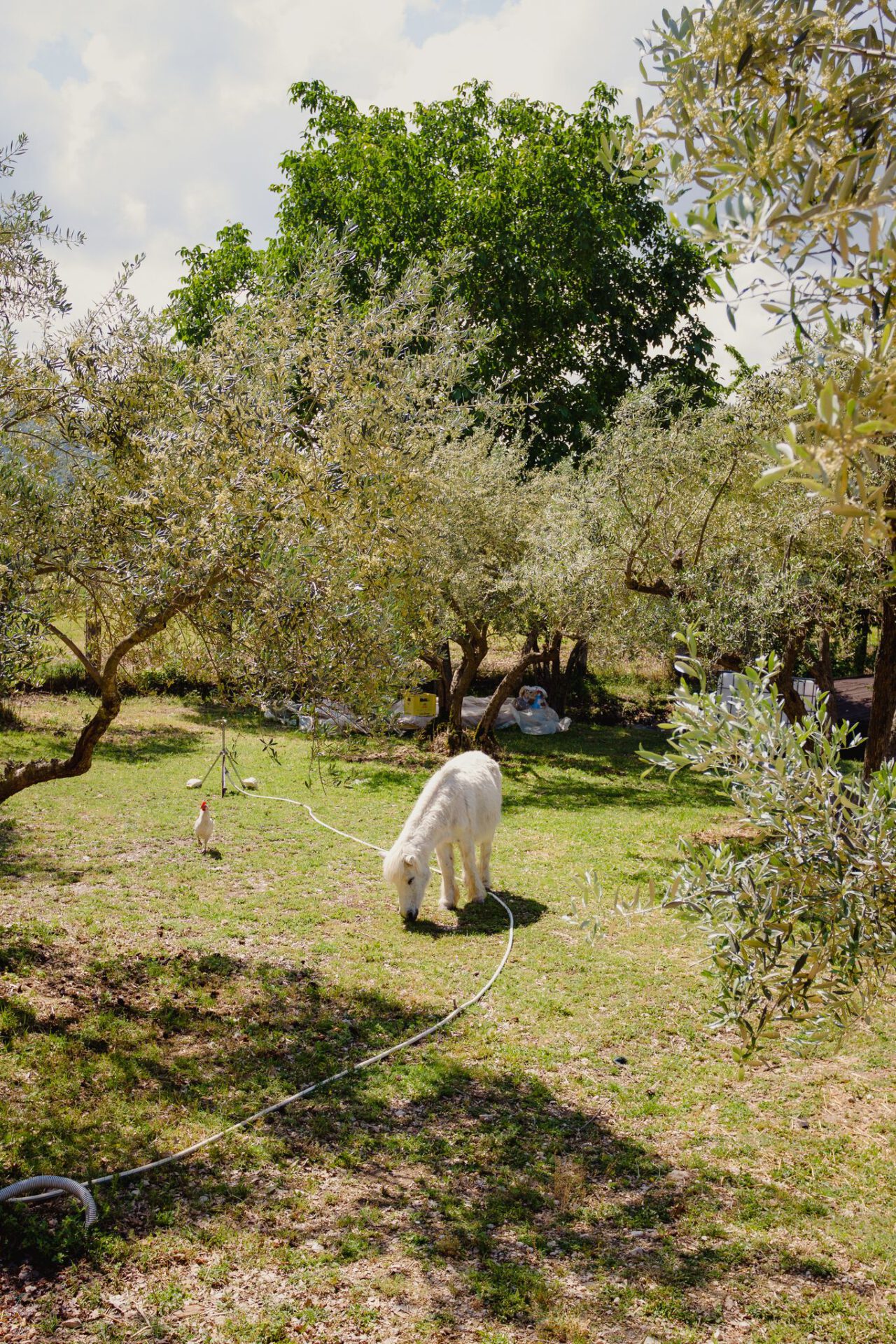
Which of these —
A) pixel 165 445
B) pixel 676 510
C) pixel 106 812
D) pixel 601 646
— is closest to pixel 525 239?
pixel 601 646

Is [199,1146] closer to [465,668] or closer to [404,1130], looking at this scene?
[404,1130]

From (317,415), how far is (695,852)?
4.96 meters

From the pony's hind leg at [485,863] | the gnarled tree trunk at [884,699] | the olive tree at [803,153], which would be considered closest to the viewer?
the olive tree at [803,153]

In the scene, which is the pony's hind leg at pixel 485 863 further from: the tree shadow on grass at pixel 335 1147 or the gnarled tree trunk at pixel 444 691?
the gnarled tree trunk at pixel 444 691

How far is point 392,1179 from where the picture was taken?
5.77m

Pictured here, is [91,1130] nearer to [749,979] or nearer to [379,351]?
[749,979]

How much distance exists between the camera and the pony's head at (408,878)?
10.1 m

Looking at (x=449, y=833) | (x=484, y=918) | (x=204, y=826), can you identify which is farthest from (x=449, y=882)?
(x=204, y=826)

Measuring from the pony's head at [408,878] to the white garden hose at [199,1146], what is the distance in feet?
3.76

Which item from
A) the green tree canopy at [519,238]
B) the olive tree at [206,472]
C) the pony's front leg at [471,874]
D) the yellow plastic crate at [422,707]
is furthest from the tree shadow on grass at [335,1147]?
the green tree canopy at [519,238]

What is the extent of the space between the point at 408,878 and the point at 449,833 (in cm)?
81

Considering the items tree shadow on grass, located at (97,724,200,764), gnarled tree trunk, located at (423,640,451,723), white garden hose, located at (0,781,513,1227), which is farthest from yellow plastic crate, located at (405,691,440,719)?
white garden hose, located at (0,781,513,1227)

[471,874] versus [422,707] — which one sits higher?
[422,707]

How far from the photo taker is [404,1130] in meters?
6.37
